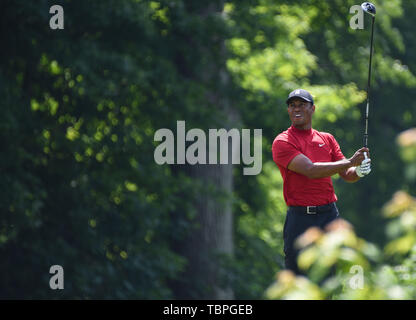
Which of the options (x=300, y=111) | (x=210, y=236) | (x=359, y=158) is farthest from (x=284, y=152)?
(x=210, y=236)

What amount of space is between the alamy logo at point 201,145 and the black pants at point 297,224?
285 inches

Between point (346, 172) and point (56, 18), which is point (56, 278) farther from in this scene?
point (346, 172)

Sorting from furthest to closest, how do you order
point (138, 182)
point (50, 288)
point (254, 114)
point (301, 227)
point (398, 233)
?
point (254, 114), point (138, 182), point (50, 288), point (301, 227), point (398, 233)

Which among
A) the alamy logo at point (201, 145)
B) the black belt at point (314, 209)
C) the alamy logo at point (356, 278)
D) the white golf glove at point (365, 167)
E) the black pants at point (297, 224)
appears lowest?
the alamy logo at point (356, 278)

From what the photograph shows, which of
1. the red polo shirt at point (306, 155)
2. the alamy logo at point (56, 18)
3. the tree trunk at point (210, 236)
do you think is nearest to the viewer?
the red polo shirt at point (306, 155)

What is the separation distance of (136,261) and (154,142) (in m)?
Result: 1.75

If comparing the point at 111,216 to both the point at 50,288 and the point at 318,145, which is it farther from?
the point at 318,145

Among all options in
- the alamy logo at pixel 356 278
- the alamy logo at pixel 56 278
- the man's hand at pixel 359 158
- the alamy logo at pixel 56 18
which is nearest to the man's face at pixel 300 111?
the man's hand at pixel 359 158

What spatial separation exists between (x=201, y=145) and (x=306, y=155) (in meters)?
8.10

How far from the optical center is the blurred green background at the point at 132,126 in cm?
1139

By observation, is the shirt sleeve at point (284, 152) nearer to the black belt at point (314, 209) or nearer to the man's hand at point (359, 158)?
the black belt at point (314, 209)

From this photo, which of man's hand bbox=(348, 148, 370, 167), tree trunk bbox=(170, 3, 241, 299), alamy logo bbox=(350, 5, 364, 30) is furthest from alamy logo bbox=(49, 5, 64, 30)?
man's hand bbox=(348, 148, 370, 167)
